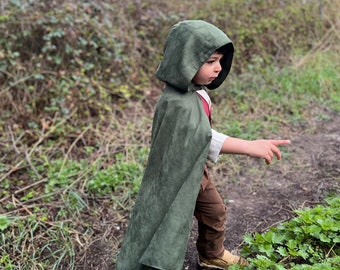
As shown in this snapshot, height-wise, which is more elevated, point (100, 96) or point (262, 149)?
point (262, 149)

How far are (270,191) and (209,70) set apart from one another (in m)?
1.81

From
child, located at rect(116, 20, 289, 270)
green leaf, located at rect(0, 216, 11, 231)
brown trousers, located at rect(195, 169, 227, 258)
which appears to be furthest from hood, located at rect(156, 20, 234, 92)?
green leaf, located at rect(0, 216, 11, 231)

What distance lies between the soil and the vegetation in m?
0.11

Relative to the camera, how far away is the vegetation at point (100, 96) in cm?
340

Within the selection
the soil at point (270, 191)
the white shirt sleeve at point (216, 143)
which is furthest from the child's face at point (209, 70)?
the soil at point (270, 191)

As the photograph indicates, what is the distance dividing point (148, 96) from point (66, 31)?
121 cm

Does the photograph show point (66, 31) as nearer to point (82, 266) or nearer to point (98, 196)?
point (98, 196)

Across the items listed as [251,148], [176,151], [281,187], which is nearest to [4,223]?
[176,151]

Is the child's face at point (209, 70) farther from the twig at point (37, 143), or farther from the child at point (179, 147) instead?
the twig at point (37, 143)

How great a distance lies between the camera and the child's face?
207 centimetres

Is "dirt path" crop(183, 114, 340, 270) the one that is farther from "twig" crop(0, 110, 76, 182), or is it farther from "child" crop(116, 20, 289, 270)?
"twig" crop(0, 110, 76, 182)

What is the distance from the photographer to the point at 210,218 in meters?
2.47

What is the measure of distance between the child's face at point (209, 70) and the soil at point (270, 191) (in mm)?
1358

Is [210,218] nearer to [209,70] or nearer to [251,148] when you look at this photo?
[251,148]
